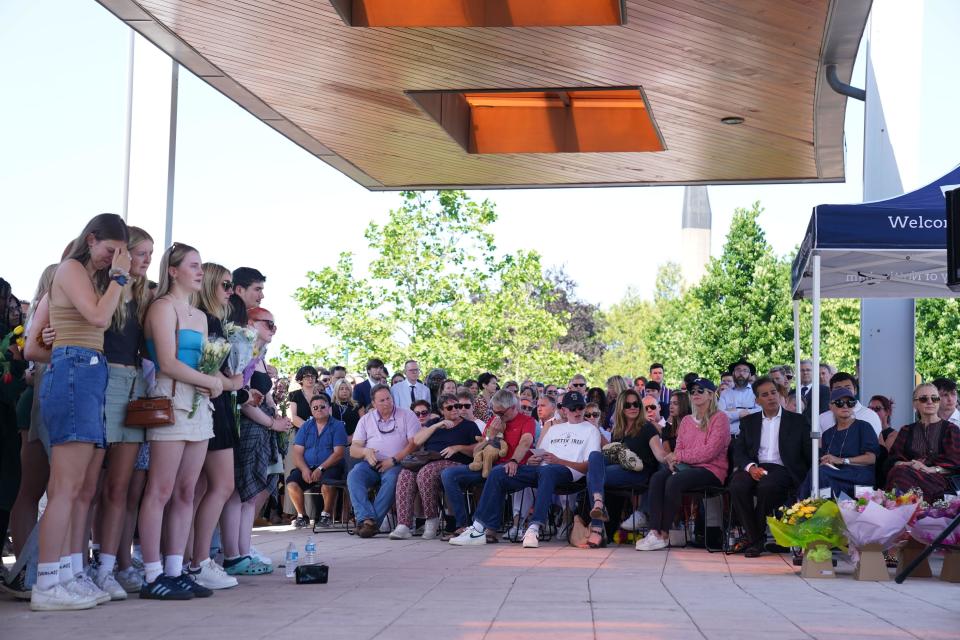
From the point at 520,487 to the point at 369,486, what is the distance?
5.82 ft

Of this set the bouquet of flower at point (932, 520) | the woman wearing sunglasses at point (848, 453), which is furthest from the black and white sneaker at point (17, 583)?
the woman wearing sunglasses at point (848, 453)

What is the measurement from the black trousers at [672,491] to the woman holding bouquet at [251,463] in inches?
160

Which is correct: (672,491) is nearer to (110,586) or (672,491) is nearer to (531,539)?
(531,539)

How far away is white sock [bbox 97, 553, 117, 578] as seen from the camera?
5672 millimetres

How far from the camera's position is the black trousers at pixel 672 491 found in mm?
9812

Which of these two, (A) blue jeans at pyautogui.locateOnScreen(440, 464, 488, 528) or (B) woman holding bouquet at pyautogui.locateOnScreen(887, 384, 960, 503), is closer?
(B) woman holding bouquet at pyautogui.locateOnScreen(887, 384, 960, 503)

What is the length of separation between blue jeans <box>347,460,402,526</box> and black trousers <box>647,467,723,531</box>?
2.68m

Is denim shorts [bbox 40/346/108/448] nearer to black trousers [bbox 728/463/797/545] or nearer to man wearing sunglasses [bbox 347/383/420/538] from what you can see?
black trousers [bbox 728/463/797/545]

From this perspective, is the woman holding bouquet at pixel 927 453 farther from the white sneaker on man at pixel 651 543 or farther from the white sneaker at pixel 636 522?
the white sneaker at pixel 636 522

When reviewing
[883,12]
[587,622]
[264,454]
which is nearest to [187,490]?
[264,454]

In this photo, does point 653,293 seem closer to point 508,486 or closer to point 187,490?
point 508,486

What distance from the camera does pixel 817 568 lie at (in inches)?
299

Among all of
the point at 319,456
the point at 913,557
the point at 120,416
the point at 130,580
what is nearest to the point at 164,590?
the point at 130,580

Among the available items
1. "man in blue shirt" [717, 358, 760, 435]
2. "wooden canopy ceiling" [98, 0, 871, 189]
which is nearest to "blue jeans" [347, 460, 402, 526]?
"wooden canopy ceiling" [98, 0, 871, 189]
